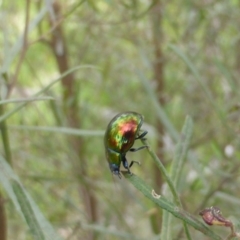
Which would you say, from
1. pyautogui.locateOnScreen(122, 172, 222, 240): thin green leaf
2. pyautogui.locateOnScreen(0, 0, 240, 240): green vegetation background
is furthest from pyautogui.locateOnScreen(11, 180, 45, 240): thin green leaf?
pyautogui.locateOnScreen(0, 0, 240, 240): green vegetation background

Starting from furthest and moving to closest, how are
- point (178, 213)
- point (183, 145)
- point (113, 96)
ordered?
point (113, 96)
point (183, 145)
point (178, 213)

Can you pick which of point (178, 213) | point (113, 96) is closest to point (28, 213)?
point (178, 213)

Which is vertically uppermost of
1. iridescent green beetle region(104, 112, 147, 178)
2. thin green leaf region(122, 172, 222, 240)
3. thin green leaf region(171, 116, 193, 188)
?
iridescent green beetle region(104, 112, 147, 178)

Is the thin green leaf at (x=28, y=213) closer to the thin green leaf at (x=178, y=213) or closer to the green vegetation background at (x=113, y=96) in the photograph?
the thin green leaf at (x=178, y=213)

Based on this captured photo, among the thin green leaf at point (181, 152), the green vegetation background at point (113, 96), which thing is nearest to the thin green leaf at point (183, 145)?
the thin green leaf at point (181, 152)

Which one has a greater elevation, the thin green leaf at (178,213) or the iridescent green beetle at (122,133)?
the iridescent green beetle at (122,133)

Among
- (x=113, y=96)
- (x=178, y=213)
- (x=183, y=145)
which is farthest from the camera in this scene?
(x=113, y=96)

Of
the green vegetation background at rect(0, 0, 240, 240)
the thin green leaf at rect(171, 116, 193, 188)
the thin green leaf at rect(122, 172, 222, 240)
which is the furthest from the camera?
the green vegetation background at rect(0, 0, 240, 240)

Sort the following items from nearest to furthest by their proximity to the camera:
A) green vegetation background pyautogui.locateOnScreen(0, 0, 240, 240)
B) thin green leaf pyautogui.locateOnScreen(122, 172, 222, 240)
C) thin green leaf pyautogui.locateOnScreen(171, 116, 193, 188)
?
thin green leaf pyautogui.locateOnScreen(122, 172, 222, 240), thin green leaf pyautogui.locateOnScreen(171, 116, 193, 188), green vegetation background pyautogui.locateOnScreen(0, 0, 240, 240)

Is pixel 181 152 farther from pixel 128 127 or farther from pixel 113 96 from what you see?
pixel 113 96

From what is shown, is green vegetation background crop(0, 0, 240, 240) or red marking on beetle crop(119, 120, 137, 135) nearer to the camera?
red marking on beetle crop(119, 120, 137, 135)

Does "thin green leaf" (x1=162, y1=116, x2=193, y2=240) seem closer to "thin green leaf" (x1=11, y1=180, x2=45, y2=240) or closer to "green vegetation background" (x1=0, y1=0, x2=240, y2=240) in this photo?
"thin green leaf" (x1=11, y1=180, x2=45, y2=240)
